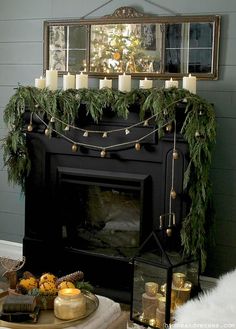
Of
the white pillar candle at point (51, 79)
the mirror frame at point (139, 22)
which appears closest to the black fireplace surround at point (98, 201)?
the white pillar candle at point (51, 79)

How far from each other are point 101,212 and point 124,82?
95cm

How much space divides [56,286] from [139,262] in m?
0.41

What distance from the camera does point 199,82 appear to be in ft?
11.1

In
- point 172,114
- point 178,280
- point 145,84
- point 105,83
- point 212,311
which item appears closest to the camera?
point 212,311

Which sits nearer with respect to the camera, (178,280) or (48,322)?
(48,322)

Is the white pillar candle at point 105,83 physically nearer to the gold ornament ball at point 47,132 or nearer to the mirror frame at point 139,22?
the mirror frame at point 139,22

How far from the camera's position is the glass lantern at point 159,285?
234cm

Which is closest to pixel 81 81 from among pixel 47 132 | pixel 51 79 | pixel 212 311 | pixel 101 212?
pixel 51 79

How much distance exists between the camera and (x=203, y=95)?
3381 mm

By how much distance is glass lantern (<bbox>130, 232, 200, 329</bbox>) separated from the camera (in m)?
2.34

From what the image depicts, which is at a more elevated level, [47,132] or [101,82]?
[101,82]

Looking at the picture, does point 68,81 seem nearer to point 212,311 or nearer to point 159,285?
point 159,285

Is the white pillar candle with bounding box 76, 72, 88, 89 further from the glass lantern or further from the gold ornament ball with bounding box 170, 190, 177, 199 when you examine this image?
the glass lantern

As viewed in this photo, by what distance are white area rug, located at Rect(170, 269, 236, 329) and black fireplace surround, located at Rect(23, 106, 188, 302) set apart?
1.47m
